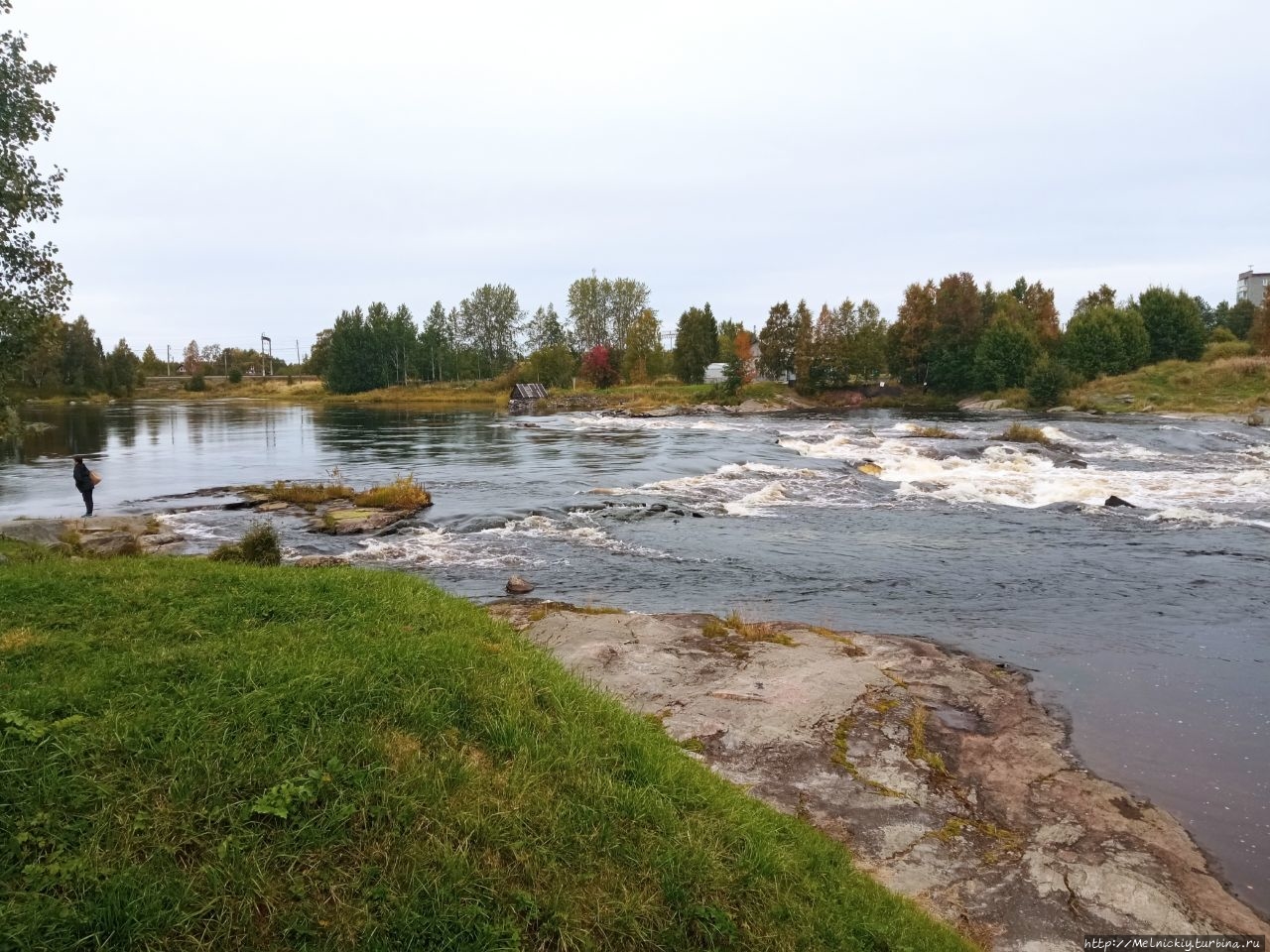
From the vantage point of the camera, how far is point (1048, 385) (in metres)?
66.0

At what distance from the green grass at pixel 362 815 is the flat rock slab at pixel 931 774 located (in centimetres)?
98

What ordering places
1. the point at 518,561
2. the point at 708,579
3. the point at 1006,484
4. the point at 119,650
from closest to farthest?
the point at 119,650, the point at 708,579, the point at 518,561, the point at 1006,484

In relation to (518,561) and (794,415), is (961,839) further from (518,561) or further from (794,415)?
(794,415)

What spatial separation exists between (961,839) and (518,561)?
1241cm

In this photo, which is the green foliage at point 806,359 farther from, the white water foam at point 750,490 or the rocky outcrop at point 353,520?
the rocky outcrop at point 353,520

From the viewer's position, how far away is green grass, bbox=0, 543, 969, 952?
3.75m

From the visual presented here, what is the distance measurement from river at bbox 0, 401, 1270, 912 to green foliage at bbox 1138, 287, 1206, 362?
3750cm

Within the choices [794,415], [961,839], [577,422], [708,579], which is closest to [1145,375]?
[794,415]

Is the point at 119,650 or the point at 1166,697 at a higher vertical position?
the point at 119,650

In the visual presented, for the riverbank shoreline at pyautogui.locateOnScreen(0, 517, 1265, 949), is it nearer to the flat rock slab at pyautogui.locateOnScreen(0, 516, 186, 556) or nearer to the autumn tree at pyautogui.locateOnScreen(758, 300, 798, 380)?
the flat rock slab at pyautogui.locateOnScreen(0, 516, 186, 556)

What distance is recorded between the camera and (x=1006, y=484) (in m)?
26.2

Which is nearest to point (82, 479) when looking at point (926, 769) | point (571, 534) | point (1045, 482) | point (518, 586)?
point (571, 534)

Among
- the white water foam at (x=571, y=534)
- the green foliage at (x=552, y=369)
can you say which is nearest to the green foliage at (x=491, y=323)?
the green foliage at (x=552, y=369)

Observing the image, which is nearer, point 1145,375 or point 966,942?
point 966,942
